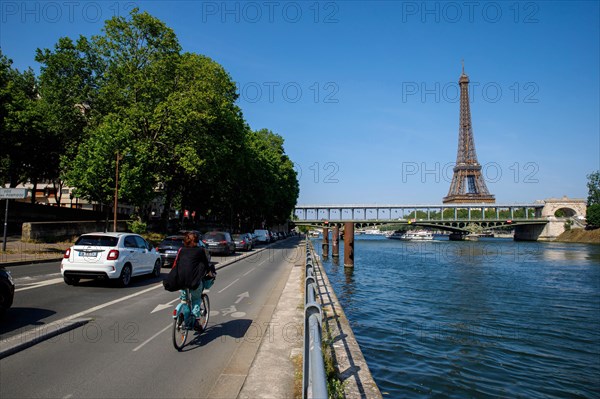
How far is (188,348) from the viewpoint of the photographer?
709 centimetres

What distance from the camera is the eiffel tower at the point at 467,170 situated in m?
148

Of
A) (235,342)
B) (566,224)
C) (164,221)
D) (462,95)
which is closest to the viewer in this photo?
(235,342)

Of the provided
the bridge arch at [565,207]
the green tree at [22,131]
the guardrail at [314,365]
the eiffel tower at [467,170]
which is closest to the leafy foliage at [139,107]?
the green tree at [22,131]

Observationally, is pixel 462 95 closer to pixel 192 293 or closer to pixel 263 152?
pixel 263 152

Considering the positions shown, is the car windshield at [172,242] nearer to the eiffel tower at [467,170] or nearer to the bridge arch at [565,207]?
the bridge arch at [565,207]

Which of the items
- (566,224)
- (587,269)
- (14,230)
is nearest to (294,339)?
(14,230)

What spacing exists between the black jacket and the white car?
6.59m

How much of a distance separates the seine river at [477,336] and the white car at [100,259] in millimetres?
7396

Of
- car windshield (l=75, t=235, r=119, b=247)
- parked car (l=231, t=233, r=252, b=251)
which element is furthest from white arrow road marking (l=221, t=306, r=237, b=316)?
parked car (l=231, t=233, r=252, b=251)

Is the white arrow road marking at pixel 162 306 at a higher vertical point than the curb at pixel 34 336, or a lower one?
lower

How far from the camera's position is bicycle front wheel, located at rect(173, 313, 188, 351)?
6812 millimetres

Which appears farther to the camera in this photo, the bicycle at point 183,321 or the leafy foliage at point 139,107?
the leafy foliage at point 139,107

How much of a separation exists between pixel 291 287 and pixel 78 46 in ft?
107

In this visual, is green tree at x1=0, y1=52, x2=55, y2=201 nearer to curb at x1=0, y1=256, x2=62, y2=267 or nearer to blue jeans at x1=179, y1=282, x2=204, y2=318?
curb at x1=0, y1=256, x2=62, y2=267
